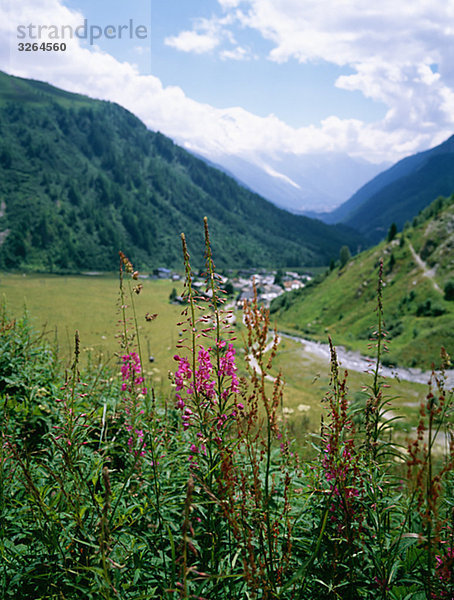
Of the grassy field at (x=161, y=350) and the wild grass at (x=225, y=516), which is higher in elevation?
the wild grass at (x=225, y=516)

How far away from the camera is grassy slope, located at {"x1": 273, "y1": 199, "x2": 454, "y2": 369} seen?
44.5 meters

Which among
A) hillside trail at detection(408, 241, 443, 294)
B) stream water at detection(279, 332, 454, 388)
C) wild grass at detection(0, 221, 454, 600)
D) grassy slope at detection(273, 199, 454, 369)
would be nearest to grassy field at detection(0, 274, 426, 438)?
wild grass at detection(0, 221, 454, 600)

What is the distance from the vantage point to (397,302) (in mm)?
58812

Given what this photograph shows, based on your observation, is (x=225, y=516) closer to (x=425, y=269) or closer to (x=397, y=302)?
(x=397, y=302)

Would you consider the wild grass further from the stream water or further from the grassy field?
the stream water

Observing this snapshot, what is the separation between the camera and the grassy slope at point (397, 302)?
4447cm

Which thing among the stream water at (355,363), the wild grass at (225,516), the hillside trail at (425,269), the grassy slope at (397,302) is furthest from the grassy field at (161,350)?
the hillside trail at (425,269)

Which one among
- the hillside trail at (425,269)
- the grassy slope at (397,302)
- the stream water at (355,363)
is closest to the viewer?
the stream water at (355,363)

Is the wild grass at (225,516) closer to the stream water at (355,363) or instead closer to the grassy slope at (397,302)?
the stream water at (355,363)

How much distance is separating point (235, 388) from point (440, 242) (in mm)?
70201

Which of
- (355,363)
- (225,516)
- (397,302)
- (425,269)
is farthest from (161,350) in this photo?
(425,269)

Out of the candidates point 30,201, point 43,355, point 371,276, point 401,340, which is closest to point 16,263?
point 30,201

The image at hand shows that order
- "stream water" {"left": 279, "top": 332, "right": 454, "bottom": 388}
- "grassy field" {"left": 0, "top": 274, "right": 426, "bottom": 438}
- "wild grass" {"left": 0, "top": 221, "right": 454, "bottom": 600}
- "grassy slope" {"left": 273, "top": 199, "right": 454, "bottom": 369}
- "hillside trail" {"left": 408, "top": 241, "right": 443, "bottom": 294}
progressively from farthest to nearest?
1. "hillside trail" {"left": 408, "top": 241, "right": 443, "bottom": 294}
2. "grassy slope" {"left": 273, "top": 199, "right": 454, "bottom": 369}
3. "stream water" {"left": 279, "top": 332, "right": 454, "bottom": 388}
4. "grassy field" {"left": 0, "top": 274, "right": 426, "bottom": 438}
5. "wild grass" {"left": 0, "top": 221, "right": 454, "bottom": 600}

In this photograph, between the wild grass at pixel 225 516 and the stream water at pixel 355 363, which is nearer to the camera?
the wild grass at pixel 225 516
